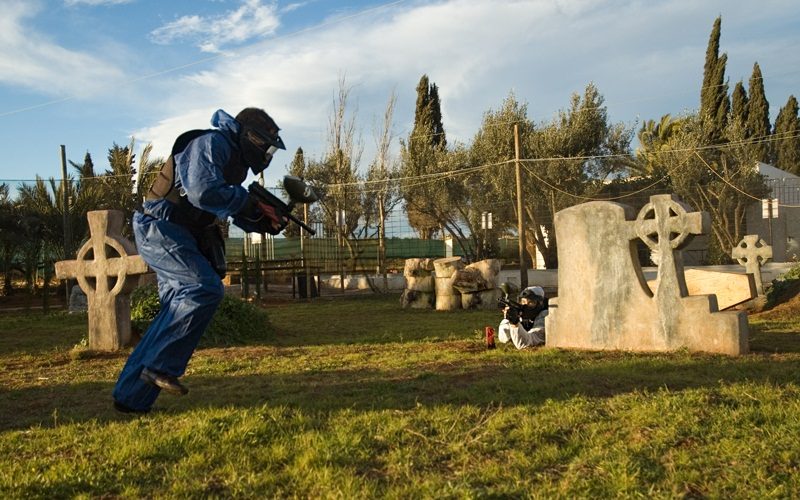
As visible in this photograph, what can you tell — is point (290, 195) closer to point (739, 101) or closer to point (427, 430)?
point (427, 430)

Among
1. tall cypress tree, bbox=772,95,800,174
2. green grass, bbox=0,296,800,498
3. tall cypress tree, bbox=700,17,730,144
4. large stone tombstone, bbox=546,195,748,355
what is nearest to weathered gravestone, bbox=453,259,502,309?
large stone tombstone, bbox=546,195,748,355

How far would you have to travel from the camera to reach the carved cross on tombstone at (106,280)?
27.2 feet

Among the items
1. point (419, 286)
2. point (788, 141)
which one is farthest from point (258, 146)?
point (788, 141)

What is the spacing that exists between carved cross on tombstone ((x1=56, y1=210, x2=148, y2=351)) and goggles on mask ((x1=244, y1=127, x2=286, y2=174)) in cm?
413

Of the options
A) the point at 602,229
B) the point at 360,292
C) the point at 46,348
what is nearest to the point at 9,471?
the point at 602,229

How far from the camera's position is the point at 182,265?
452 centimetres

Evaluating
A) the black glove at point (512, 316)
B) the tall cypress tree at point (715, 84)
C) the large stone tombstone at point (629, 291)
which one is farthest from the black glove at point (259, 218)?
the tall cypress tree at point (715, 84)

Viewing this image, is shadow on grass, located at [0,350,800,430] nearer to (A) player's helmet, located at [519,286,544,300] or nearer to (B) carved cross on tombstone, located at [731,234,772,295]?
(A) player's helmet, located at [519,286,544,300]

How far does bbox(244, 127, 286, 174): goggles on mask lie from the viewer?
461cm

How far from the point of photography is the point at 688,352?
690 cm

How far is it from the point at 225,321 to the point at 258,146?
5080 millimetres

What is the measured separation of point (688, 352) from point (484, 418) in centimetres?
355

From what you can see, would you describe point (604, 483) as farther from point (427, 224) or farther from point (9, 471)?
point (427, 224)

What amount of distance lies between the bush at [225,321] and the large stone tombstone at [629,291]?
13.0ft
